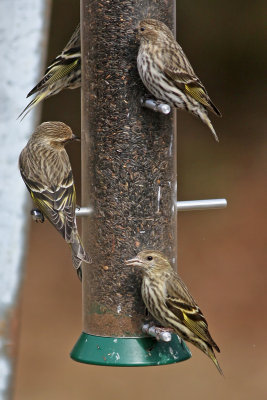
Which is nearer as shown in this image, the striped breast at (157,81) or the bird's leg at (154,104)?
the bird's leg at (154,104)

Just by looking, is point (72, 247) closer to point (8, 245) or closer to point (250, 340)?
point (8, 245)

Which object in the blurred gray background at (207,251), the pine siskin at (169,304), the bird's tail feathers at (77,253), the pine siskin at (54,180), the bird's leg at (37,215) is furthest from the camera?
the blurred gray background at (207,251)

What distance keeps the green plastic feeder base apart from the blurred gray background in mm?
7619

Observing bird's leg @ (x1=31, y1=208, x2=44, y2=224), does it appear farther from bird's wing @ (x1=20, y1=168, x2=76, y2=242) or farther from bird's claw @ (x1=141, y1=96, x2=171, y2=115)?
bird's claw @ (x1=141, y1=96, x2=171, y2=115)

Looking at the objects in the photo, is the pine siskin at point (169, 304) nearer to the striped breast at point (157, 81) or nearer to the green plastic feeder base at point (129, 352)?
the green plastic feeder base at point (129, 352)

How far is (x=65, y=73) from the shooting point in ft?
23.5

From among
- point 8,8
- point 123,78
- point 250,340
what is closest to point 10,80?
point 8,8

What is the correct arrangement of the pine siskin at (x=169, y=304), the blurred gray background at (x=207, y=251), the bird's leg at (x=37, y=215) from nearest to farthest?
1. the pine siskin at (x=169, y=304)
2. the bird's leg at (x=37, y=215)
3. the blurred gray background at (x=207, y=251)

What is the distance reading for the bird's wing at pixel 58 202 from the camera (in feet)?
21.1

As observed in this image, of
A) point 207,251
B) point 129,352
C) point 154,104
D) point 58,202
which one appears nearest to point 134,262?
point 129,352

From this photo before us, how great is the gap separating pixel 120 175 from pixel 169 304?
0.76 m

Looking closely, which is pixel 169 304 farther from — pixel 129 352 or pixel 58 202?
pixel 58 202

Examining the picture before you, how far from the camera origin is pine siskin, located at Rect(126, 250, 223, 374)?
6203 mm

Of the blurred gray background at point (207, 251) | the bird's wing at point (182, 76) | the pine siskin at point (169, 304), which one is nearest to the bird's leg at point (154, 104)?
the bird's wing at point (182, 76)
